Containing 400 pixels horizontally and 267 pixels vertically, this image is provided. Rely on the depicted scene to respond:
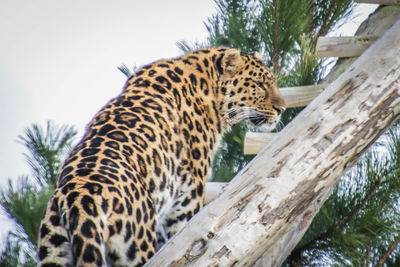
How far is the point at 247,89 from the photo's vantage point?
3.89 metres

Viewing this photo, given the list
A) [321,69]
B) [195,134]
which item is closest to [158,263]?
[195,134]

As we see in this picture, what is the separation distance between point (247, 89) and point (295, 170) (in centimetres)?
144

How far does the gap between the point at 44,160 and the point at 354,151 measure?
9.28 feet

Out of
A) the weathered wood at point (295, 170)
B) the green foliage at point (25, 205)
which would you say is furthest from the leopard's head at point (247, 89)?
the green foliage at point (25, 205)

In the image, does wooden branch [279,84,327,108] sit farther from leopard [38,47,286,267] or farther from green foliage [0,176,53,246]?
green foliage [0,176,53,246]

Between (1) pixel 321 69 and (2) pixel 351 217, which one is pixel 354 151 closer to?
(2) pixel 351 217

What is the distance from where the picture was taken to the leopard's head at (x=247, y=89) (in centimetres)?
387

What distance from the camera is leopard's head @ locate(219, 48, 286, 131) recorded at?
3874 mm

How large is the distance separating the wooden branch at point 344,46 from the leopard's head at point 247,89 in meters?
0.43

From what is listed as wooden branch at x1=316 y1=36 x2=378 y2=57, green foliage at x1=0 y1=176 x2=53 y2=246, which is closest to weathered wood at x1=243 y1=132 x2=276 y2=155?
wooden branch at x1=316 y1=36 x2=378 y2=57

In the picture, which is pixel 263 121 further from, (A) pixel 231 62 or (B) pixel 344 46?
(B) pixel 344 46

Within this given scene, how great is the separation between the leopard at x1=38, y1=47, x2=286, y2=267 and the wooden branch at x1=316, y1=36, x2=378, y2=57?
46cm

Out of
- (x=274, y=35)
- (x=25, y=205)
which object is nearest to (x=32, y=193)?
(x=25, y=205)

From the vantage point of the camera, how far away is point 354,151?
2.59 m
